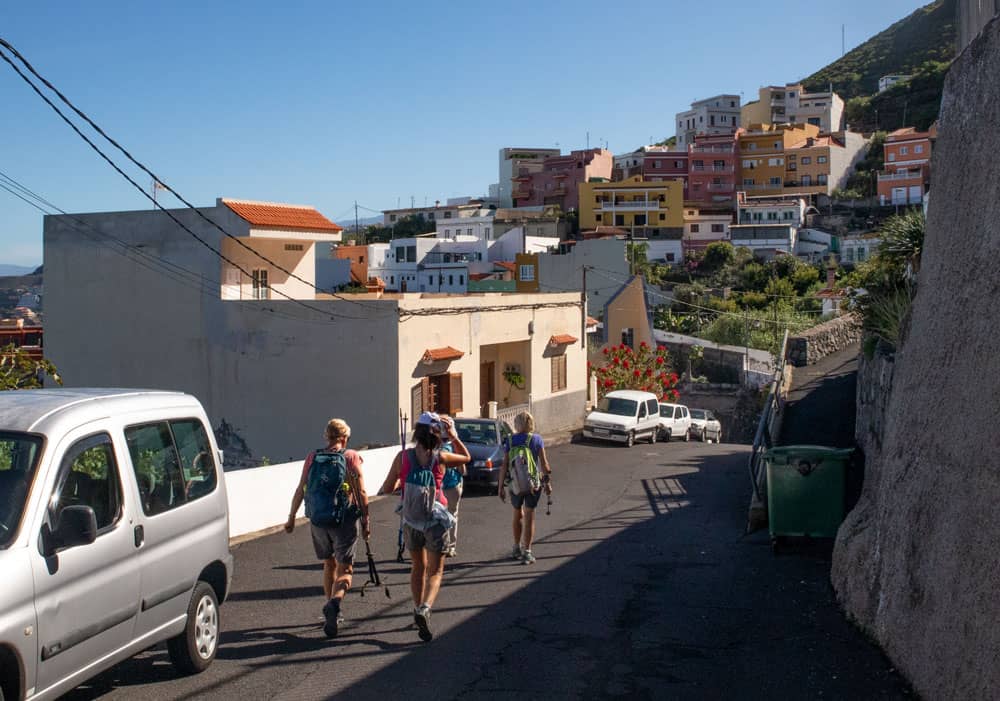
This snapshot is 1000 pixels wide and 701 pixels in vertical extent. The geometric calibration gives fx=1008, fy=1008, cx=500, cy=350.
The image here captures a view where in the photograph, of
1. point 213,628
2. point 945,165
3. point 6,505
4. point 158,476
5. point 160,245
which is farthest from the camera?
point 160,245

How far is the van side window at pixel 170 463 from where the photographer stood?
6488 mm

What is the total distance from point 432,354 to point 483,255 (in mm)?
54167

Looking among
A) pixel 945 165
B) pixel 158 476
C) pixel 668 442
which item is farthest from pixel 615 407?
pixel 158 476

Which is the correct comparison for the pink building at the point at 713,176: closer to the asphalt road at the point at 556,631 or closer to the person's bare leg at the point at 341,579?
the asphalt road at the point at 556,631

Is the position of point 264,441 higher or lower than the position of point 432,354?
lower

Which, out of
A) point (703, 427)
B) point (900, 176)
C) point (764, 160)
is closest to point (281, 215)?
point (703, 427)

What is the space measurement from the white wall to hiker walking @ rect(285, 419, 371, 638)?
16.0 ft

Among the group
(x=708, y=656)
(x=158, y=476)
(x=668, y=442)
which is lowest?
(x=668, y=442)

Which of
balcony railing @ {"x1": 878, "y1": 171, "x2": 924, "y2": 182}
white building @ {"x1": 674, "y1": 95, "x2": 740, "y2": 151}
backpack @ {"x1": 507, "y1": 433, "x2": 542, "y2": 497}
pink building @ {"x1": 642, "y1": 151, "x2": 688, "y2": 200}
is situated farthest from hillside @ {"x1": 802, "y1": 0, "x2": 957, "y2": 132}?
backpack @ {"x1": 507, "y1": 433, "x2": 542, "y2": 497}

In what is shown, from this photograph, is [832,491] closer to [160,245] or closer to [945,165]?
[945,165]

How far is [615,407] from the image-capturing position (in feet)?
103

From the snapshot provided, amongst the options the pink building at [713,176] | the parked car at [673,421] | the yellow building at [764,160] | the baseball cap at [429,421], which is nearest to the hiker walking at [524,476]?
the baseball cap at [429,421]

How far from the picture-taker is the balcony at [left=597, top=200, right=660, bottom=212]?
10012 centimetres

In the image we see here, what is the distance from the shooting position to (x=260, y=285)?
30078 mm
